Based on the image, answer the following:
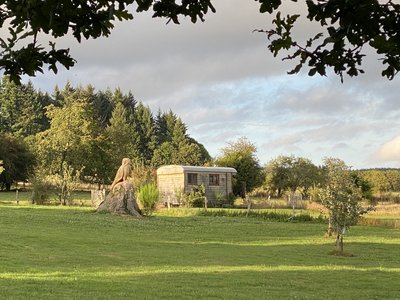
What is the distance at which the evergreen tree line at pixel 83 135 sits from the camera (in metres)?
45.7

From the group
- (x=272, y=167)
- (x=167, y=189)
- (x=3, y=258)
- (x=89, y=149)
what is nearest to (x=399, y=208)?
(x=167, y=189)

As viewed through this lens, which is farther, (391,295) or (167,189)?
(167,189)

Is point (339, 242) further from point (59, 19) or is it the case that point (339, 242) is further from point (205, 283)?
point (59, 19)

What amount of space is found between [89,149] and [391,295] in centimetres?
4068

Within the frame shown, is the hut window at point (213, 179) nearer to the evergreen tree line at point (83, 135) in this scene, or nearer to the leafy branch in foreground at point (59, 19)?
the evergreen tree line at point (83, 135)

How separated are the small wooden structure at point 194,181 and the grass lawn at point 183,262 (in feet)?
52.7

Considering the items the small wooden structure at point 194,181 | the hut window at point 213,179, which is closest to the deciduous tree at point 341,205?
the small wooden structure at point 194,181

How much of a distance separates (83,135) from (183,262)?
35880 mm

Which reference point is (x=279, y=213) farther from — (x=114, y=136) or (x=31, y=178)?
(x=114, y=136)

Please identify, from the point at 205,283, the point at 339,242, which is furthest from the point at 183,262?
the point at 339,242

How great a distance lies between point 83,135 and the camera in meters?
46.4

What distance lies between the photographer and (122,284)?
877 cm

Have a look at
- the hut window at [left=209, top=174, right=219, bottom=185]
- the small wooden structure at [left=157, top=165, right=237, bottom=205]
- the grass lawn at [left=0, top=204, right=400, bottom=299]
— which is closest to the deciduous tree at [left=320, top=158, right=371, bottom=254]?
the grass lawn at [left=0, top=204, right=400, bottom=299]

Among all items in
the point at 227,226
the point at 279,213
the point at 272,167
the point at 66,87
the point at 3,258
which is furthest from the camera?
the point at 66,87
